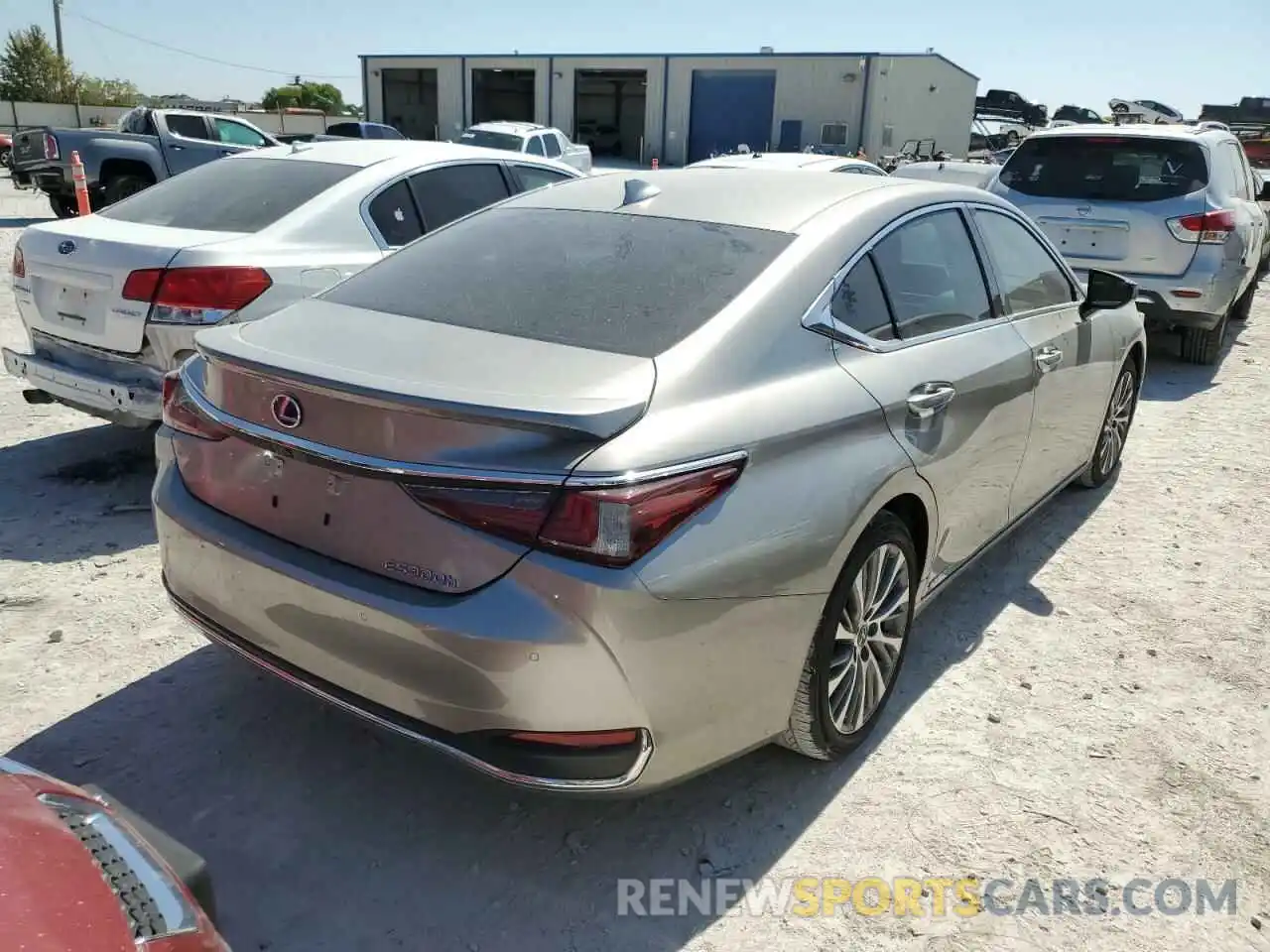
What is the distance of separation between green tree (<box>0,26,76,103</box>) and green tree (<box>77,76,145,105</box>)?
4.26 ft

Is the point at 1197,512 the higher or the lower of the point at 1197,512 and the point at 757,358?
the lower

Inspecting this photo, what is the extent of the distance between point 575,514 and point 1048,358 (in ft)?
8.38

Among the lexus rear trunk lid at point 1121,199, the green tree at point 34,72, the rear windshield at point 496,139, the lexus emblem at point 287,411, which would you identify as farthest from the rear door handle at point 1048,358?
the green tree at point 34,72

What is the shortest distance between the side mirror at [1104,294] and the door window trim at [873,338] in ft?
A: 3.44

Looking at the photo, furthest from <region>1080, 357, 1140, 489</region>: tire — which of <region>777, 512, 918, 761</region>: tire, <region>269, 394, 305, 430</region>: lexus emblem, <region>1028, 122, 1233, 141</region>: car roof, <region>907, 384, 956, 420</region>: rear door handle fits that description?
<region>269, 394, 305, 430</region>: lexus emblem

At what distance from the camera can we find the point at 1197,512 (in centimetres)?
521

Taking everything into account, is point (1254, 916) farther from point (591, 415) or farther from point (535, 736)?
point (591, 415)

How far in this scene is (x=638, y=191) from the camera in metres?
3.32

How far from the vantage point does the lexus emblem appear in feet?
7.59

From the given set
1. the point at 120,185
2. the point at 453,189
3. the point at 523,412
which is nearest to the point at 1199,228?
the point at 453,189

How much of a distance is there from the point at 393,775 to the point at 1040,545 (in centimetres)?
324

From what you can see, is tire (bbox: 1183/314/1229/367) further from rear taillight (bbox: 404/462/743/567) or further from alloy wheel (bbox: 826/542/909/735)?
rear taillight (bbox: 404/462/743/567)

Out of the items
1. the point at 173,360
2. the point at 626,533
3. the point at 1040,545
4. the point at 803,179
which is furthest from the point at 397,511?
the point at 1040,545

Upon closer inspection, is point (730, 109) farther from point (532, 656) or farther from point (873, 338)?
point (532, 656)
